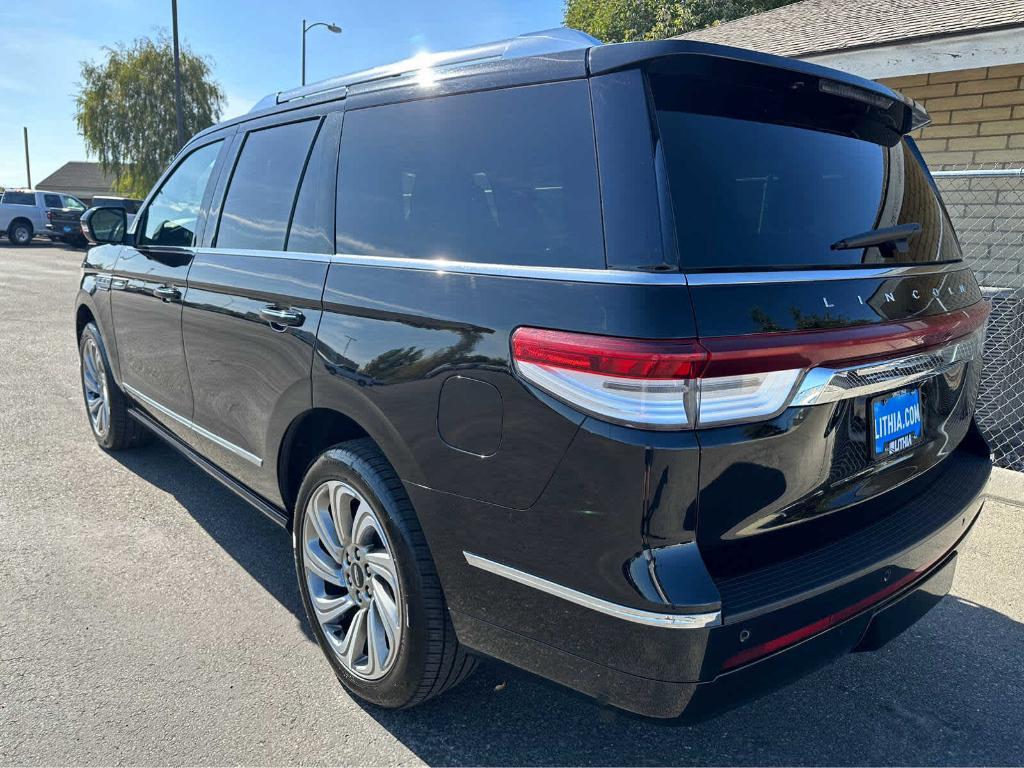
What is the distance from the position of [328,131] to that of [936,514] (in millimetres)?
2372

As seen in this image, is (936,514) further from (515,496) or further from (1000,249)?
(1000,249)

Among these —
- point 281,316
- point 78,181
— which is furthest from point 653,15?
point 78,181

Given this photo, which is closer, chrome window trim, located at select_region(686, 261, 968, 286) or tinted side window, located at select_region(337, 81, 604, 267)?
chrome window trim, located at select_region(686, 261, 968, 286)

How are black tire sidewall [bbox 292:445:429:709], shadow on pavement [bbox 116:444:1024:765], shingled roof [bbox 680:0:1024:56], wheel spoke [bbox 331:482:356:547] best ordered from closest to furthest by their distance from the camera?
black tire sidewall [bbox 292:445:429:709] < shadow on pavement [bbox 116:444:1024:765] < wheel spoke [bbox 331:482:356:547] < shingled roof [bbox 680:0:1024:56]

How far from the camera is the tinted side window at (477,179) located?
6.08 feet

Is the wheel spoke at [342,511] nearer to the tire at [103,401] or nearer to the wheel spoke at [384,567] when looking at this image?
the wheel spoke at [384,567]

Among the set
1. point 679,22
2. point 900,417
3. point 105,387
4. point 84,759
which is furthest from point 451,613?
point 679,22

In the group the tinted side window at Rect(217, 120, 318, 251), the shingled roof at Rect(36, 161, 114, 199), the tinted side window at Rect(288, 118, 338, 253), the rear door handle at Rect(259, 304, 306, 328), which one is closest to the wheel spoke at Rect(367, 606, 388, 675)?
the rear door handle at Rect(259, 304, 306, 328)

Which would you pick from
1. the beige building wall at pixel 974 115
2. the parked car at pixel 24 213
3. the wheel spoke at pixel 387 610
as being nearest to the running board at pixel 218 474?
the wheel spoke at pixel 387 610

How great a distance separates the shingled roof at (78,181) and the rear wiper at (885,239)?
277 feet

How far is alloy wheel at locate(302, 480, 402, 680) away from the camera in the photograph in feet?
7.59

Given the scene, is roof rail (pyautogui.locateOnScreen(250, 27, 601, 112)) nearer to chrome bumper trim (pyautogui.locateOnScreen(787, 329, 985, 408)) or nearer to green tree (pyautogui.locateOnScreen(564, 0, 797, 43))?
chrome bumper trim (pyautogui.locateOnScreen(787, 329, 985, 408))

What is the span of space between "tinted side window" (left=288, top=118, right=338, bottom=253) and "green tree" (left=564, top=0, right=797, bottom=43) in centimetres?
1741

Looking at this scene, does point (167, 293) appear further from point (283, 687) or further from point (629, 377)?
point (629, 377)
